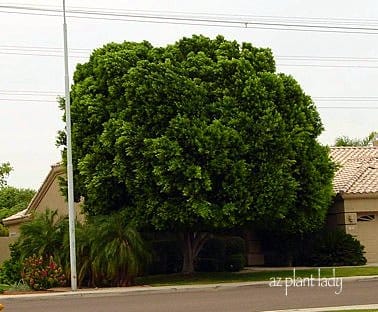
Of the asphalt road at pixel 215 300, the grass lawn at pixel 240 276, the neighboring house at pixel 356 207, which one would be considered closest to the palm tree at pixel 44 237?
the grass lawn at pixel 240 276

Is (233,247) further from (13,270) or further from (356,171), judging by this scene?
(13,270)

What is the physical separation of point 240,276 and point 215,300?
854 cm

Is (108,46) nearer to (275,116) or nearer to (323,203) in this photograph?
(275,116)

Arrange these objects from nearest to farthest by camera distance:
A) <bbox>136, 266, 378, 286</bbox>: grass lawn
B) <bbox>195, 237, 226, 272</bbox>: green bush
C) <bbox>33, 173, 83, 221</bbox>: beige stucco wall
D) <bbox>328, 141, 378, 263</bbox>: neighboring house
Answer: <bbox>136, 266, 378, 286</bbox>: grass lawn
<bbox>195, 237, 226, 272</bbox>: green bush
<bbox>328, 141, 378, 263</bbox>: neighboring house
<bbox>33, 173, 83, 221</bbox>: beige stucco wall

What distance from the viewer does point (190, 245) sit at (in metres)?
28.9

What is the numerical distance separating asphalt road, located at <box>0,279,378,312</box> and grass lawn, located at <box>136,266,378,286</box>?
2.42 meters

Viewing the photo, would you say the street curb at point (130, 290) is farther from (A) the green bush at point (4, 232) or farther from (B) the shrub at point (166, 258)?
(A) the green bush at point (4, 232)

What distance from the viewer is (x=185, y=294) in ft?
73.1

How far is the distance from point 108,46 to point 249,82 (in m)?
5.43

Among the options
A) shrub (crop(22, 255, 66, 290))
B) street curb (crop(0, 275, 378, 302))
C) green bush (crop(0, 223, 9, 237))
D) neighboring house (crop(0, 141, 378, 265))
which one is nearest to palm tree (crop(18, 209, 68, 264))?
shrub (crop(22, 255, 66, 290))

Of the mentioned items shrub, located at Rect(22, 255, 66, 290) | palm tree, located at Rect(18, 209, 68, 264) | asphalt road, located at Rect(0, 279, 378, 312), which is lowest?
asphalt road, located at Rect(0, 279, 378, 312)

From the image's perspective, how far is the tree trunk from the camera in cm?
2878

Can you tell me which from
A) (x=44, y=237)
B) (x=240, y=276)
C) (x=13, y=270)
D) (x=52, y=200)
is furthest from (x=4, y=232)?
(x=240, y=276)

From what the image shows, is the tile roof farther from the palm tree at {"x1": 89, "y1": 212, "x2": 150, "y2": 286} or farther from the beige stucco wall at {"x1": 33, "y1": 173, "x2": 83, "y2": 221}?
the beige stucco wall at {"x1": 33, "y1": 173, "x2": 83, "y2": 221}
